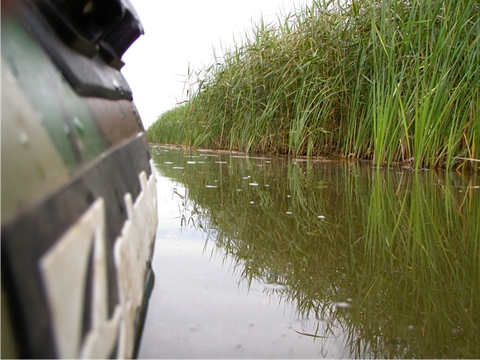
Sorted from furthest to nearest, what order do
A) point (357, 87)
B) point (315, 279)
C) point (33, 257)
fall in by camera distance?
point (357, 87) → point (315, 279) → point (33, 257)

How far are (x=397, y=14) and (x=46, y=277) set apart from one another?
4.09 metres

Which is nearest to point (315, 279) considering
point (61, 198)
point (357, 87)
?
point (61, 198)

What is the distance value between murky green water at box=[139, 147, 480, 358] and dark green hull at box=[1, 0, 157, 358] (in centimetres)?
18

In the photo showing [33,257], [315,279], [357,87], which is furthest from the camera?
[357,87]

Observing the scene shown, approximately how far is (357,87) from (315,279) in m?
3.59

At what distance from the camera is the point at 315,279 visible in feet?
3.25

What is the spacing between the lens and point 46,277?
30cm

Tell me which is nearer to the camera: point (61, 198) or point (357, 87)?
point (61, 198)

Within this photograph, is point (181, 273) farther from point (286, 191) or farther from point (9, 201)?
point (286, 191)

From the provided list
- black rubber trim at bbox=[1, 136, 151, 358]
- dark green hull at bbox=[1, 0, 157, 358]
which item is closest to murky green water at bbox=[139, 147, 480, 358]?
dark green hull at bbox=[1, 0, 157, 358]

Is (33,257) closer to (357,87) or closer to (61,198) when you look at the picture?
(61,198)

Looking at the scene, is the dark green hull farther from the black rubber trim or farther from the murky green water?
the murky green water

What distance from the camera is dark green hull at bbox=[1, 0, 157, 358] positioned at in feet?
0.96

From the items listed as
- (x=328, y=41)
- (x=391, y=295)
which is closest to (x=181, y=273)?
(x=391, y=295)
